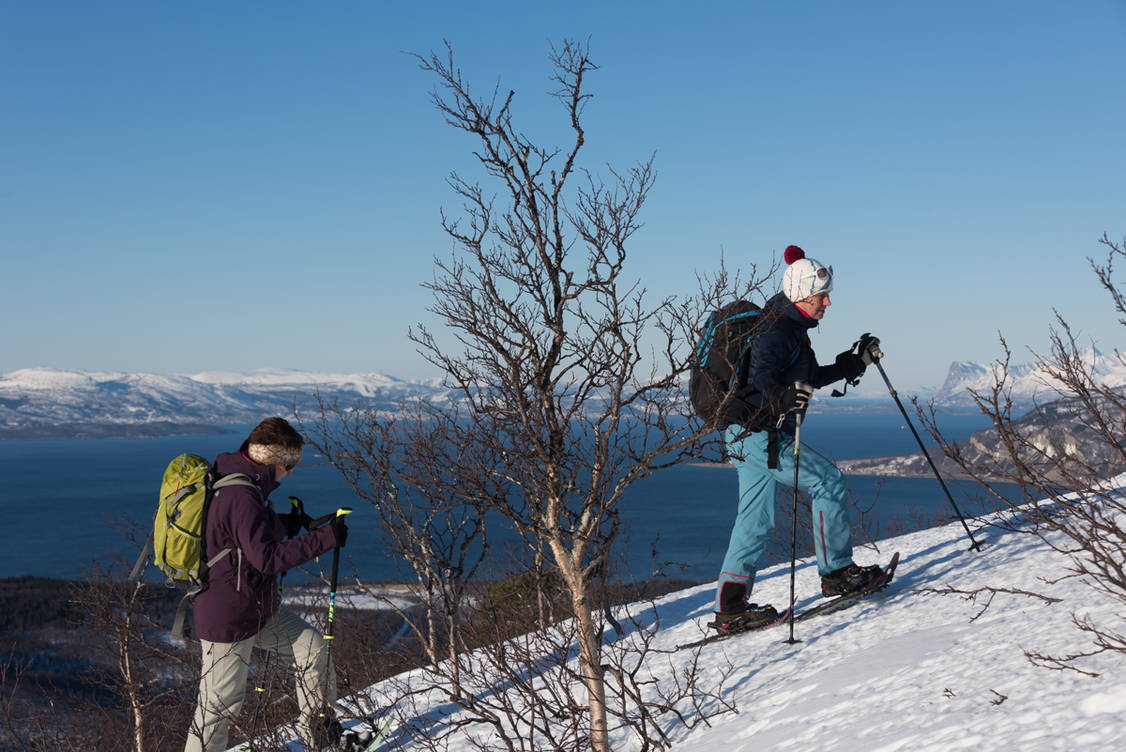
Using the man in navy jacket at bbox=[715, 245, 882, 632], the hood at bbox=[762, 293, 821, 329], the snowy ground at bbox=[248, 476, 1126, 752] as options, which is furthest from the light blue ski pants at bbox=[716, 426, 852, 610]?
the hood at bbox=[762, 293, 821, 329]

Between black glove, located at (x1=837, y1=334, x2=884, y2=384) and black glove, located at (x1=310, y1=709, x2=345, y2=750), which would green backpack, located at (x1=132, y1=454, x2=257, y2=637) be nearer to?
black glove, located at (x1=310, y1=709, x2=345, y2=750)

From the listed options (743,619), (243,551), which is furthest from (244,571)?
(743,619)

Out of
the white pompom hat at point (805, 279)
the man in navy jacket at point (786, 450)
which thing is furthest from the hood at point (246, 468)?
the white pompom hat at point (805, 279)

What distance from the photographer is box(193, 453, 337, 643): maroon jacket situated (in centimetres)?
399

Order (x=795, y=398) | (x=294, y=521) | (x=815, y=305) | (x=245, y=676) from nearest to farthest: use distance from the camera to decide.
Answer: (x=245, y=676)
(x=294, y=521)
(x=795, y=398)
(x=815, y=305)

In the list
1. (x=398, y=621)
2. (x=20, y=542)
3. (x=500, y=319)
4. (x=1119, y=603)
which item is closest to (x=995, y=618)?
(x=1119, y=603)

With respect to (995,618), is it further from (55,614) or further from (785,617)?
(55,614)

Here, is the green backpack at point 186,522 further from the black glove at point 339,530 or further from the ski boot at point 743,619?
the ski boot at point 743,619

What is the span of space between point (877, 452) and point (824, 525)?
165653 millimetres

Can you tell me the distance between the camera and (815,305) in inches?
200

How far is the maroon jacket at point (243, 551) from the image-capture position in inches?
157

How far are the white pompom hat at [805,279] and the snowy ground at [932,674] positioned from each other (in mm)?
1849

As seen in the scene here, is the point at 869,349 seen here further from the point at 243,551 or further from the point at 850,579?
the point at 243,551

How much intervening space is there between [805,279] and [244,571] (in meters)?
3.61
